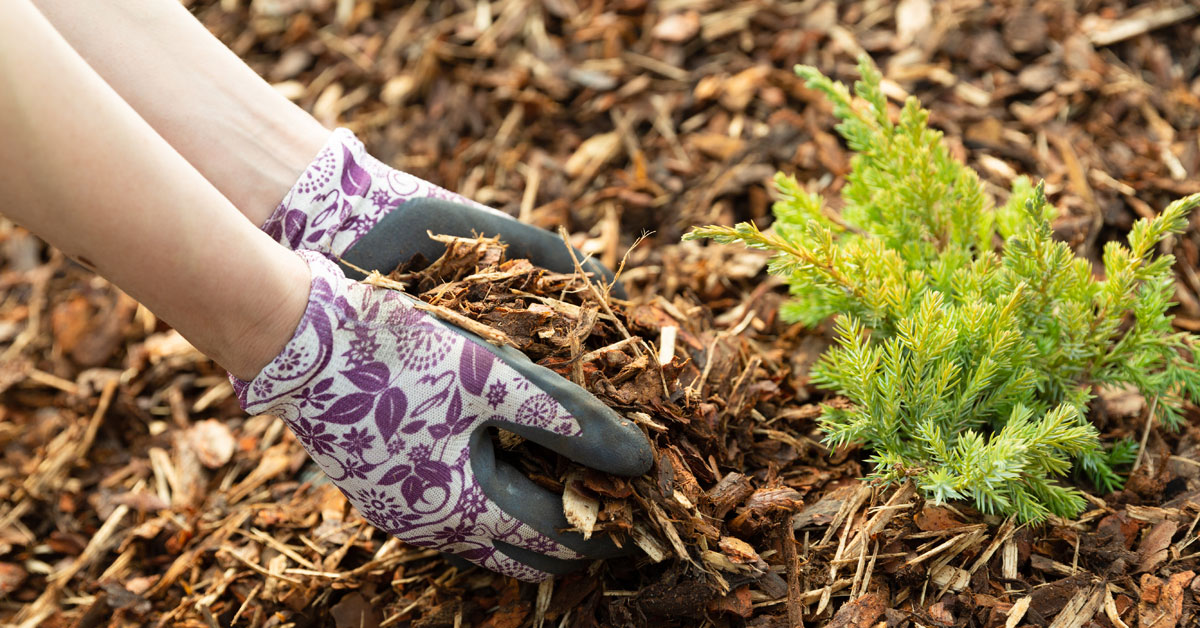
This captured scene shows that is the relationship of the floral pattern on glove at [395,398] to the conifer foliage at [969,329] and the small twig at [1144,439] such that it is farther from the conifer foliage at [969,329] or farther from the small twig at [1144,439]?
the small twig at [1144,439]

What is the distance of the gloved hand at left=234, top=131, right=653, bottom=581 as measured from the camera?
4.87ft

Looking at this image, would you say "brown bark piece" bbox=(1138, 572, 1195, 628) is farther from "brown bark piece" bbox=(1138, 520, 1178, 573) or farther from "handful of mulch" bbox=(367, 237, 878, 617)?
"handful of mulch" bbox=(367, 237, 878, 617)

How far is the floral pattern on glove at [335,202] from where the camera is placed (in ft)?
6.15

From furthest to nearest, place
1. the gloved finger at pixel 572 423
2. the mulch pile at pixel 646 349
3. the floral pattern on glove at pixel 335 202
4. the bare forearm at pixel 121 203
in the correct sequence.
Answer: the floral pattern on glove at pixel 335 202
the mulch pile at pixel 646 349
the gloved finger at pixel 572 423
the bare forearm at pixel 121 203

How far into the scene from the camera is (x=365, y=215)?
75.1 inches

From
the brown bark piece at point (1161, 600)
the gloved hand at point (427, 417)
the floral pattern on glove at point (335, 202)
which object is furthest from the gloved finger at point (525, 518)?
the brown bark piece at point (1161, 600)

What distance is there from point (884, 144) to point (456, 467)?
114 cm

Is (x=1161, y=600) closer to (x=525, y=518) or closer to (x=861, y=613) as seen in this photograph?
(x=861, y=613)

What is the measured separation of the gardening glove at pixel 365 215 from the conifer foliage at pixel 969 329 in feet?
2.00

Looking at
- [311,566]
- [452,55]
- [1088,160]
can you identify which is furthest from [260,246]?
[1088,160]

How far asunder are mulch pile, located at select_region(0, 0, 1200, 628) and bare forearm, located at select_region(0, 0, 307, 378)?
Answer: 40 centimetres

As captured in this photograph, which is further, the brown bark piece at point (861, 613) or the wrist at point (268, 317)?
the brown bark piece at point (861, 613)

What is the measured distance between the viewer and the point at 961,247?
184cm

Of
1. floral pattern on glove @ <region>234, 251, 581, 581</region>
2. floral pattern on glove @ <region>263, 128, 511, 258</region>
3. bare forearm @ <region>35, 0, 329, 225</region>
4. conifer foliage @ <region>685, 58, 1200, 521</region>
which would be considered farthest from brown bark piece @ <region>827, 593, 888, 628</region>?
bare forearm @ <region>35, 0, 329, 225</region>
